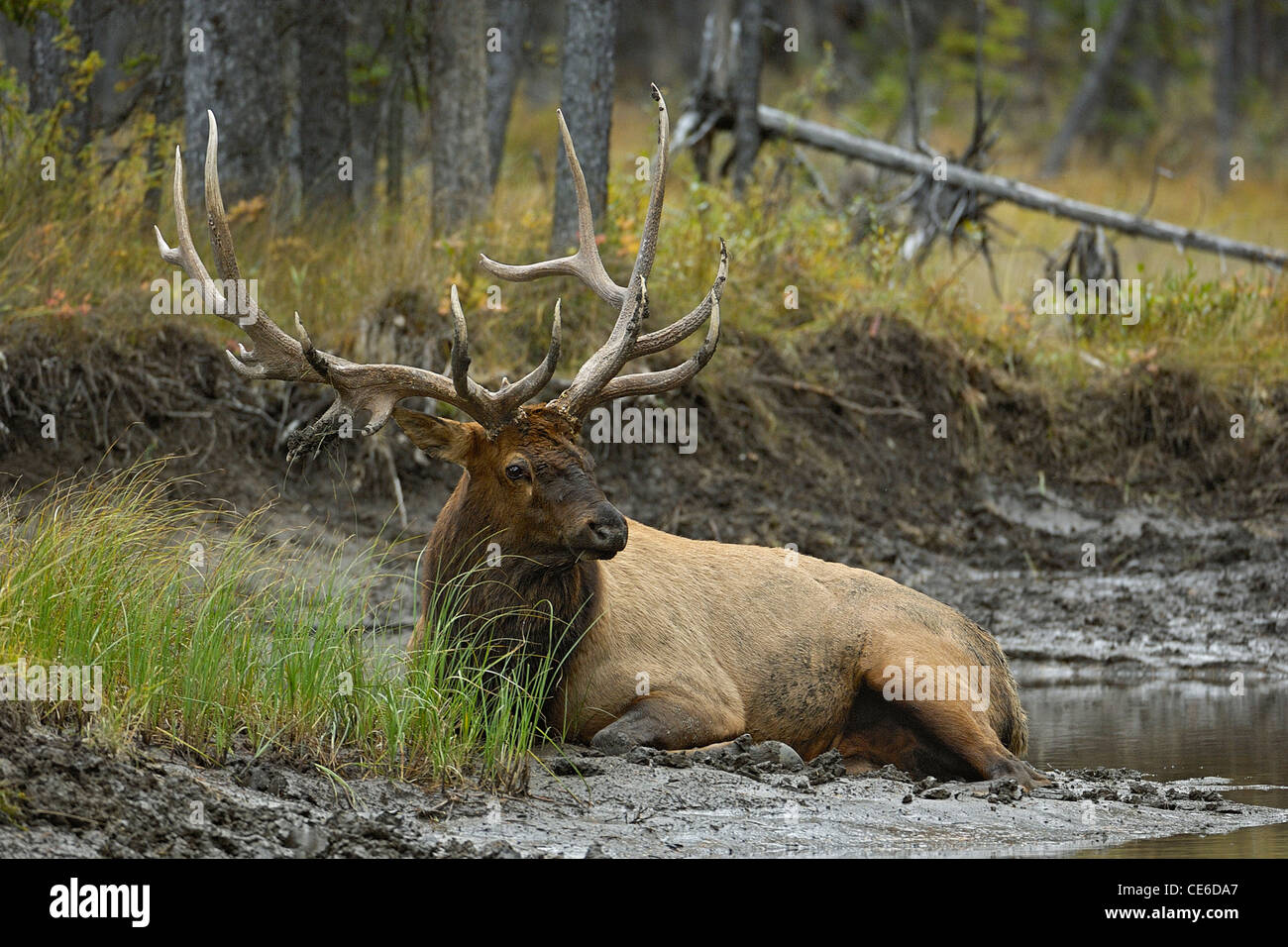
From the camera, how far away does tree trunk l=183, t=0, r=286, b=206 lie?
38.7 feet

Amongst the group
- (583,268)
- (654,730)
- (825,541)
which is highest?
(583,268)

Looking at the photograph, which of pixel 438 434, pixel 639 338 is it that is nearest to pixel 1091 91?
pixel 639 338

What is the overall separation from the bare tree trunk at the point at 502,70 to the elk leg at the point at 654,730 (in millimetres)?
8795

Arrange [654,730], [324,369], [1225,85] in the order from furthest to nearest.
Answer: [1225,85] → [654,730] → [324,369]

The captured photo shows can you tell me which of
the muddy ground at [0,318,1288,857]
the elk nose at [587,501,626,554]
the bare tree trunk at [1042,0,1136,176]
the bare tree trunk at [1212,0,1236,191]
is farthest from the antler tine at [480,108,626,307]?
the bare tree trunk at [1212,0,1236,191]

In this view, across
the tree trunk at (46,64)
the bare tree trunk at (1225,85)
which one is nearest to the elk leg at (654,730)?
the tree trunk at (46,64)

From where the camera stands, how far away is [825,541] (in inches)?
466

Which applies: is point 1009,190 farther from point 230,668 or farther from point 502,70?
point 230,668

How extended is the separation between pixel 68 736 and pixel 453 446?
2315 millimetres

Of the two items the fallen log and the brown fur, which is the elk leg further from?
the fallen log

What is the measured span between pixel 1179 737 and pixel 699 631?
2591 mm

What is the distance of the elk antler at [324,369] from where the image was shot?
22.4ft

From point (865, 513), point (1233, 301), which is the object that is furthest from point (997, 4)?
point (865, 513)

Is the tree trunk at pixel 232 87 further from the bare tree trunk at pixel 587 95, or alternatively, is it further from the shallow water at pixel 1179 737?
the shallow water at pixel 1179 737
